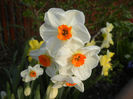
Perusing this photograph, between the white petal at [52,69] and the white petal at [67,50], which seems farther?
the white petal at [52,69]

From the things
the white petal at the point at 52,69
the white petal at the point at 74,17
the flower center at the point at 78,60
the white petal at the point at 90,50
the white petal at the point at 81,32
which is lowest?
the white petal at the point at 52,69

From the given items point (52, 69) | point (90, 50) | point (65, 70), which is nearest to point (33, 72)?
point (52, 69)

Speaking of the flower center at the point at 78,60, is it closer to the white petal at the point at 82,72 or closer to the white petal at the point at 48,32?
the white petal at the point at 82,72

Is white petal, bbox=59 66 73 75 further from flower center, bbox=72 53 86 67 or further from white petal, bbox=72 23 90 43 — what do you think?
white petal, bbox=72 23 90 43

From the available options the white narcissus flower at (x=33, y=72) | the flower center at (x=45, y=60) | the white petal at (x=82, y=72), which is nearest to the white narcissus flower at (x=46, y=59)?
the flower center at (x=45, y=60)

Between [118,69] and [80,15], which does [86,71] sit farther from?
[118,69]

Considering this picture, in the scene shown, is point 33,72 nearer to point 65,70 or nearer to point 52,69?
point 52,69

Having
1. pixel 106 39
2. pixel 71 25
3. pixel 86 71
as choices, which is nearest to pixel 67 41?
pixel 71 25

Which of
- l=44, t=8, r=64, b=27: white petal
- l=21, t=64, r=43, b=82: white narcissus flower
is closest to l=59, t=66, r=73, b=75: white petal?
l=44, t=8, r=64, b=27: white petal
